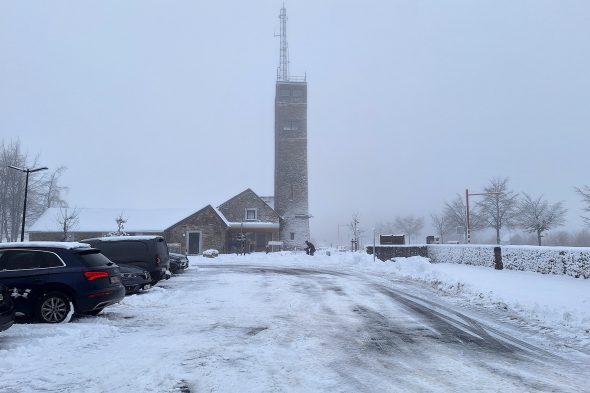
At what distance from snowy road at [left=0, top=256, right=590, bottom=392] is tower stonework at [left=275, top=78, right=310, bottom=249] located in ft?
150

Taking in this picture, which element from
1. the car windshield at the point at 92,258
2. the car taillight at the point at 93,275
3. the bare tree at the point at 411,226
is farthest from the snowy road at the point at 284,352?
the bare tree at the point at 411,226

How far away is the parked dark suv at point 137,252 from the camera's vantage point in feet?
53.9

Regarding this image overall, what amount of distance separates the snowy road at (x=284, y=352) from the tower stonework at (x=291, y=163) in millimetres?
45860

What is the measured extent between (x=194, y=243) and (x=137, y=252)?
34.0m

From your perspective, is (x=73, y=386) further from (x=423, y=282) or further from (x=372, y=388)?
(x=423, y=282)

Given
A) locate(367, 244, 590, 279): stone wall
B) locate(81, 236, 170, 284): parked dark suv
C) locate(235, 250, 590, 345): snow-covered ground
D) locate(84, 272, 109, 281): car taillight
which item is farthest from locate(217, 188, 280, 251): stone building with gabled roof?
locate(84, 272, 109, 281): car taillight

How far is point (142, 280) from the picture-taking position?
15.2m

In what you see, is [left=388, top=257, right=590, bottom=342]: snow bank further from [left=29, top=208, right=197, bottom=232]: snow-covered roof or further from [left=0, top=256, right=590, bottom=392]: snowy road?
[left=29, top=208, right=197, bottom=232]: snow-covered roof

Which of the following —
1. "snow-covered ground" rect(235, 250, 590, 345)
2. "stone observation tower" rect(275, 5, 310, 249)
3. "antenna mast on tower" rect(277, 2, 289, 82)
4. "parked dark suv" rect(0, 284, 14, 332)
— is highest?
"antenna mast on tower" rect(277, 2, 289, 82)

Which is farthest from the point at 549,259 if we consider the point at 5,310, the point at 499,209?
the point at 499,209

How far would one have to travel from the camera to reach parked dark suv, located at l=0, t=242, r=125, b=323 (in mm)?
9695

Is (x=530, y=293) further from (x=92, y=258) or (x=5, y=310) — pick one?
(x=5, y=310)

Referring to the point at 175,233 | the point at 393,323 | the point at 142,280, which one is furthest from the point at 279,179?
the point at 393,323

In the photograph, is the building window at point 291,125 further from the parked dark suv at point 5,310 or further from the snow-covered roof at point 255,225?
the parked dark suv at point 5,310
